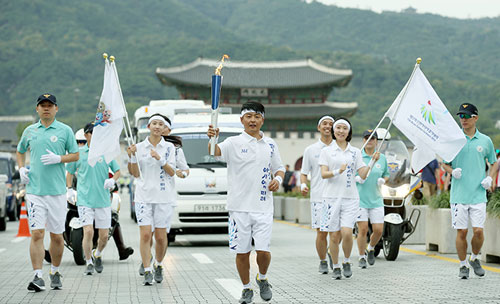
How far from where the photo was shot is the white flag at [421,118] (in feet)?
34.5

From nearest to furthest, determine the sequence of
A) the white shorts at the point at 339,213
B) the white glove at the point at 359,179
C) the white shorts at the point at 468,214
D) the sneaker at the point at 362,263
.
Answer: the white shorts at the point at 468,214 → the white shorts at the point at 339,213 → the white glove at the point at 359,179 → the sneaker at the point at 362,263

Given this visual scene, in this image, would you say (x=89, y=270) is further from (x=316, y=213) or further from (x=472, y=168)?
(x=472, y=168)

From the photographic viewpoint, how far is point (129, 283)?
9734 mm

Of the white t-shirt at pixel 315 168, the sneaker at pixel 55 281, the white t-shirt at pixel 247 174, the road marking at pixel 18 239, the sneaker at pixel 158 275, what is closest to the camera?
the white t-shirt at pixel 247 174

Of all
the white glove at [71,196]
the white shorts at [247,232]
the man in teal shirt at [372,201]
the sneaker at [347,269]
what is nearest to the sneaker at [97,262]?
the white glove at [71,196]

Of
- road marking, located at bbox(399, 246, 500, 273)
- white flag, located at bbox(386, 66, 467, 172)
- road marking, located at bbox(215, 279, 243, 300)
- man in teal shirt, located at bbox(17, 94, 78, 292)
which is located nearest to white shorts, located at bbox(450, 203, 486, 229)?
white flag, located at bbox(386, 66, 467, 172)

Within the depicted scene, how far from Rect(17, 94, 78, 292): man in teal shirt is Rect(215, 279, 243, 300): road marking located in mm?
1856

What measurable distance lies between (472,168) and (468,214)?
1.88 feet

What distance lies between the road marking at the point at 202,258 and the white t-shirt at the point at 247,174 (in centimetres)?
483

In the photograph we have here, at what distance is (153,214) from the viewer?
9.85 meters

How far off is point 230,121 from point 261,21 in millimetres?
161988

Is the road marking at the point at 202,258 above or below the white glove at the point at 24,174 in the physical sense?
below

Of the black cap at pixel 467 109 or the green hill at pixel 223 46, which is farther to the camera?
the green hill at pixel 223 46

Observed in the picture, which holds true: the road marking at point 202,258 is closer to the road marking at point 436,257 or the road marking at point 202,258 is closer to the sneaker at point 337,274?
the sneaker at point 337,274
